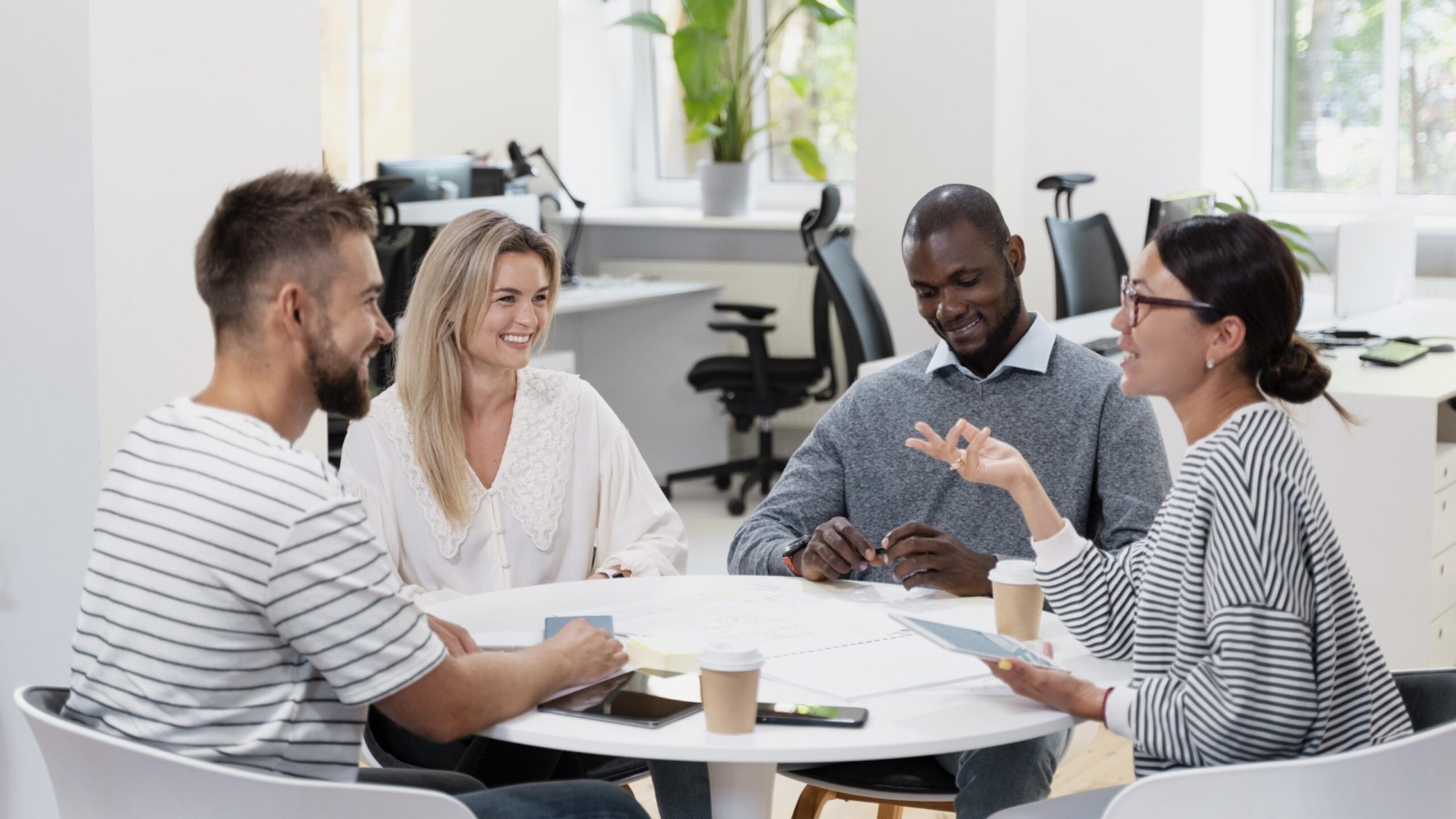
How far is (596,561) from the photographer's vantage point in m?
2.39

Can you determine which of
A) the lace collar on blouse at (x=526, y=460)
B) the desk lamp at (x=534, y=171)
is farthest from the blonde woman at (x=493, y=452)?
the desk lamp at (x=534, y=171)

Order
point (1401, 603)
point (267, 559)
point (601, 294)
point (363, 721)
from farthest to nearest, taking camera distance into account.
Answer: point (601, 294)
point (1401, 603)
point (363, 721)
point (267, 559)

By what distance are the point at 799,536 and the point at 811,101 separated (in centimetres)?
461

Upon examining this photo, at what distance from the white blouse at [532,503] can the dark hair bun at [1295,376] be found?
101 cm

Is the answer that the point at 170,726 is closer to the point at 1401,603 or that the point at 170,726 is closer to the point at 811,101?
the point at 1401,603

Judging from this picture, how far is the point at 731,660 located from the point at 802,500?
95 cm

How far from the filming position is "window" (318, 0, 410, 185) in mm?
5910

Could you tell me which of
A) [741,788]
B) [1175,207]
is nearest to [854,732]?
[741,788]

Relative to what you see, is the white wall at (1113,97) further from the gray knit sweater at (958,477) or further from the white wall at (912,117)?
the gray knit sweater at (958,477)

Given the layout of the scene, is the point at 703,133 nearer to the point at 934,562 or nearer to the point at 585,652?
the point at 934,562

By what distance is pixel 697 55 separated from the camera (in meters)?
6.02

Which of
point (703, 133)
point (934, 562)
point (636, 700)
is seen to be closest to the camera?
point (636, 700)

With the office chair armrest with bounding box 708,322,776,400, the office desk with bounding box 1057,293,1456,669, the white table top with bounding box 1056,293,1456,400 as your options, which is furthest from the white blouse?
the office chair armrest with bounding box 708,322,776,400

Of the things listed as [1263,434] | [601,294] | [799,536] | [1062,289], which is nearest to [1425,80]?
[1062,289]
